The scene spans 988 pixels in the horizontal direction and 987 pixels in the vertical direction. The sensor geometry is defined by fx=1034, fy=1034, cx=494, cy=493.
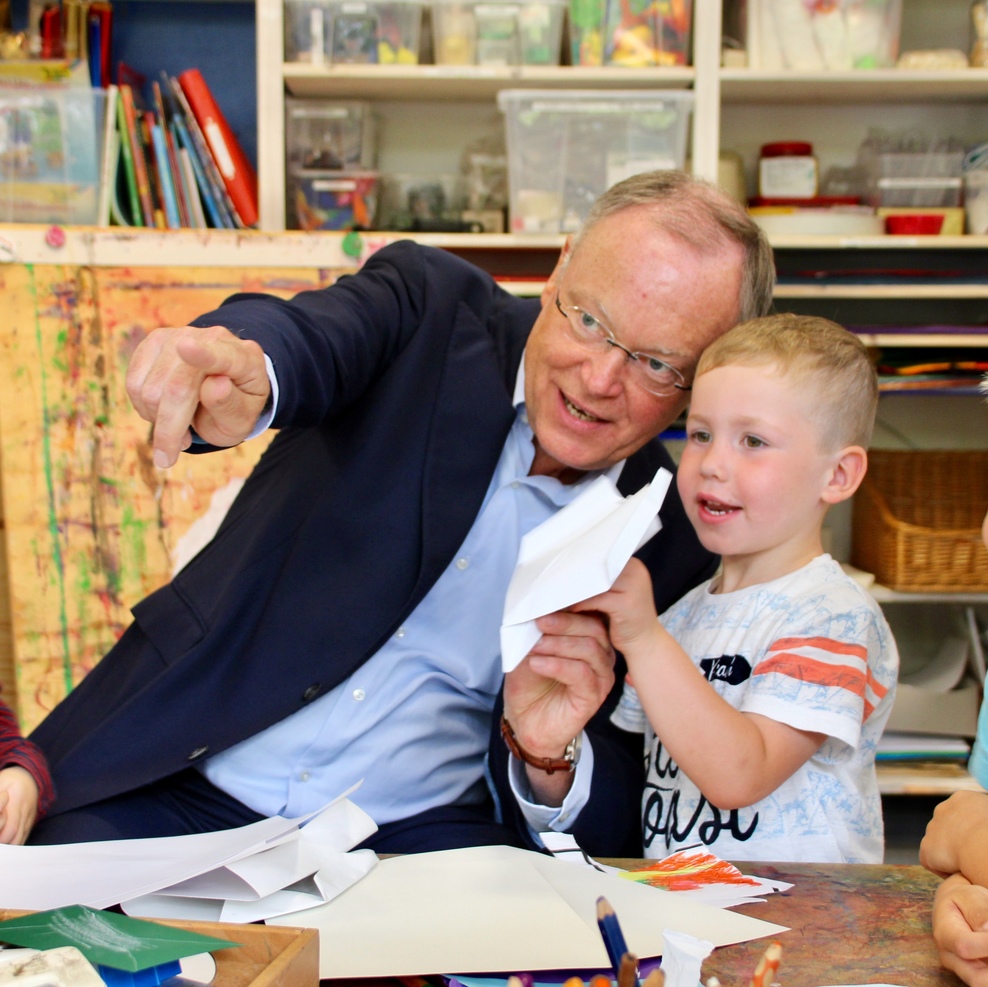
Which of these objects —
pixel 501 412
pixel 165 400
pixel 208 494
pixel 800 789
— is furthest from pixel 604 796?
pixel 208 494

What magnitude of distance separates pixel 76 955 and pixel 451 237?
83.9 inches

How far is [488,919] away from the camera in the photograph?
0.70m

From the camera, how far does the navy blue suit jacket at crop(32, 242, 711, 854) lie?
114 centimetres

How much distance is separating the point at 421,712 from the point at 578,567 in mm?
532

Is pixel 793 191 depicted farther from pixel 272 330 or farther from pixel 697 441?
pixel 272 330

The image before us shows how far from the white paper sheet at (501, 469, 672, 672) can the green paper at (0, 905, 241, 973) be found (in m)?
0.30

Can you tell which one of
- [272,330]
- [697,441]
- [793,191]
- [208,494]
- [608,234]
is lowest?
[208,494]

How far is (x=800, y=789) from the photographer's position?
3.40ft

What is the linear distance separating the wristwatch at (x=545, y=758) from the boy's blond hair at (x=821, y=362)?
1.35 ft

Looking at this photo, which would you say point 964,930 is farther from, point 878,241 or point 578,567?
point 878,241

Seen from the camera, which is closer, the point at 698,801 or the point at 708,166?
the point at 698,801

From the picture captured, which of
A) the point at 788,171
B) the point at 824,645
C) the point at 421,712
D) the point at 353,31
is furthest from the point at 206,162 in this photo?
the point at 824,645

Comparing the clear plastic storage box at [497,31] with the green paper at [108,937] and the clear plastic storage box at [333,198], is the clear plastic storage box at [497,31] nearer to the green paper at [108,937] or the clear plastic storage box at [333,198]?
the clear plastic storage box at [333,198]

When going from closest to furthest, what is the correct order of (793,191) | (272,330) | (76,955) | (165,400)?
(76,955)
(165,400)
(272,330)
(793,191)
